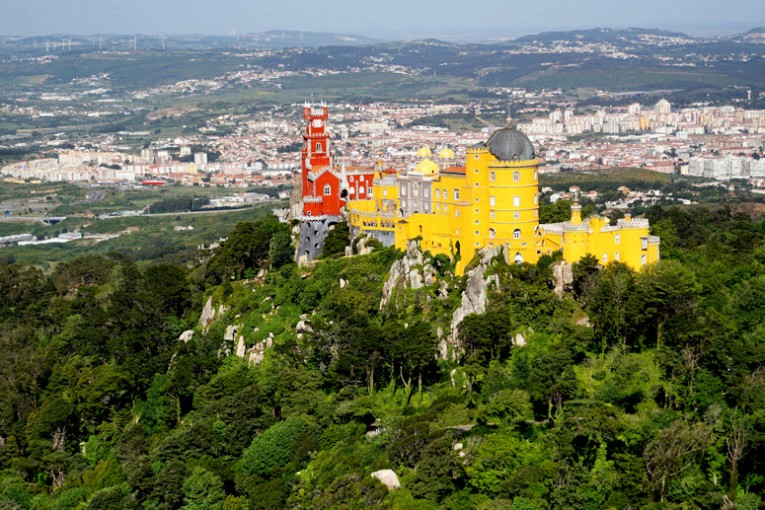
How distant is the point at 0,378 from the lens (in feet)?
174

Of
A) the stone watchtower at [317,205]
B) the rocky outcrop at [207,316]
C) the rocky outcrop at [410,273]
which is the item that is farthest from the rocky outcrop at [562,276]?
the rocky outcrop at [207,316]

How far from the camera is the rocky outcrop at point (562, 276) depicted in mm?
43875

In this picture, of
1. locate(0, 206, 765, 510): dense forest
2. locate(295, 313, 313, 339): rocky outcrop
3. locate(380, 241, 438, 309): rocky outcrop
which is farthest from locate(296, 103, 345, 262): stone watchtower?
locate(380, 241, 438, 309): rocky outcrop

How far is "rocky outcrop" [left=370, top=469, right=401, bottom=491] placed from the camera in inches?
1496

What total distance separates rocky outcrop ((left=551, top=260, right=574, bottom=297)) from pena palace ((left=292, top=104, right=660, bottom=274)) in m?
0.29

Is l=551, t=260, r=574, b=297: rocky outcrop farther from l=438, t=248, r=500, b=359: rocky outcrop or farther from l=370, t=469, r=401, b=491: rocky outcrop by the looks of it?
l=370, t=469, r=401, b=491: rocky outcrop

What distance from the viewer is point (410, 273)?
47.2 meters

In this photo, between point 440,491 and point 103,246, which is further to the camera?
point 103,246

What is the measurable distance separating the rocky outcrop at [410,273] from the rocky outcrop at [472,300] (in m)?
2.26

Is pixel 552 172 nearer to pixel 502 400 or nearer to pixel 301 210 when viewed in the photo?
pixel 301 210

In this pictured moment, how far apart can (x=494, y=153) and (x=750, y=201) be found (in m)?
70.9

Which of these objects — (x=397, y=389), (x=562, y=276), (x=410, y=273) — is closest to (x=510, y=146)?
(x=562, y=276)

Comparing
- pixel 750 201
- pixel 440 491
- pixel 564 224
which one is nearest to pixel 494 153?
pixel 564 224

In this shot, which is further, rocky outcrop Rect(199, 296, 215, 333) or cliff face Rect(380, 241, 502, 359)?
rocky outcrop Rect(199, 296, 215, 333)
